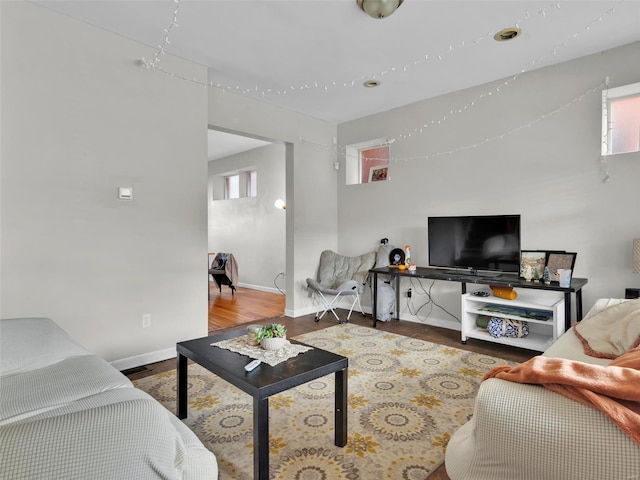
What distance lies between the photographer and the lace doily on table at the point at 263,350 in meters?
1.92

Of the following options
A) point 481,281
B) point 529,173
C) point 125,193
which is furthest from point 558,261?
point 125,193

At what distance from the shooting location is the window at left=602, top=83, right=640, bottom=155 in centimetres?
312

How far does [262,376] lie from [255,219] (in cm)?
552

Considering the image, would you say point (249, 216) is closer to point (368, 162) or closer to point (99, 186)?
point (368, 162)

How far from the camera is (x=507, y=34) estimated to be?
2.89 metres

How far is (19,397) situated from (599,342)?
2.75 m

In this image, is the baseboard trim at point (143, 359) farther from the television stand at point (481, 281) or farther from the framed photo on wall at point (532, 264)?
the framed photo on wall at point (532, 264)

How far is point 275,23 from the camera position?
2.74 meters

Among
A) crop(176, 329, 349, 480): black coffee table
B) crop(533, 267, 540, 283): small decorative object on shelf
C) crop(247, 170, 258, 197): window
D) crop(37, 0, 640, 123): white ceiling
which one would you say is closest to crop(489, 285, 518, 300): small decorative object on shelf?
crop(533, 267, 540, 283): small decorative object on shelf

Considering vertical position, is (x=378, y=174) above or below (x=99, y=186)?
above

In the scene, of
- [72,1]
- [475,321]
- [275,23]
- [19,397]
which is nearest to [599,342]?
[475,321]

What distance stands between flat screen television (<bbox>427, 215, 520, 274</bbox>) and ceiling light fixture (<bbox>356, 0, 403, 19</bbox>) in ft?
6.93

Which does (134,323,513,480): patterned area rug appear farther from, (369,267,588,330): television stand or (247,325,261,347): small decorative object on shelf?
(369,267,588,330): television stand

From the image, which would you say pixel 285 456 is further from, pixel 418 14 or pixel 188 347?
pixel 418 14
